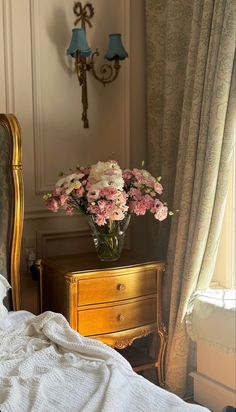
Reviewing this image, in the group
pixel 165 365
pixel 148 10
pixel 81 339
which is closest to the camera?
pixel 81 339

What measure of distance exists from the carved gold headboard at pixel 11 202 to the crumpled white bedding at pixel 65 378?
1.56 feet

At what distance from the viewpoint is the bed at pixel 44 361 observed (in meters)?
1.53

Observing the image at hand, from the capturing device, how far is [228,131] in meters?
2.51

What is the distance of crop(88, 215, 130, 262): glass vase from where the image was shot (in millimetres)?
2641

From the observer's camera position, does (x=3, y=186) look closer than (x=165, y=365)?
Yes

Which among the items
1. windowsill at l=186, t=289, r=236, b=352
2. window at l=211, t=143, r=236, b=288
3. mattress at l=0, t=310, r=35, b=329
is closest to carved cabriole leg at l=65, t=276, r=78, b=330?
mattress at l=0, t=310, r=35, b=329

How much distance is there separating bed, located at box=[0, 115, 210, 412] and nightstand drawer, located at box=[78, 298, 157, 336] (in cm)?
31

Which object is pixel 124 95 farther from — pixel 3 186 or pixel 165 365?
pixel 165 365

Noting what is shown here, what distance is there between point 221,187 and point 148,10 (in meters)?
1.20

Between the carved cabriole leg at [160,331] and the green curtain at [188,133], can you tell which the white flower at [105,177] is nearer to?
the green curtain at [188,133]

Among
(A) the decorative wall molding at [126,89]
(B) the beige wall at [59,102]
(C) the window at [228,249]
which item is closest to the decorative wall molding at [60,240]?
(B) the beige wall at [59,102]

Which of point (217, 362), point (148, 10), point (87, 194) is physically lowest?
point (217, 362)

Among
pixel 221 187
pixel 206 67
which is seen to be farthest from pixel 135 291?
pixel 206 67

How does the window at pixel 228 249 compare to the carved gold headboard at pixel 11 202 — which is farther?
the window at pixel 228 249
